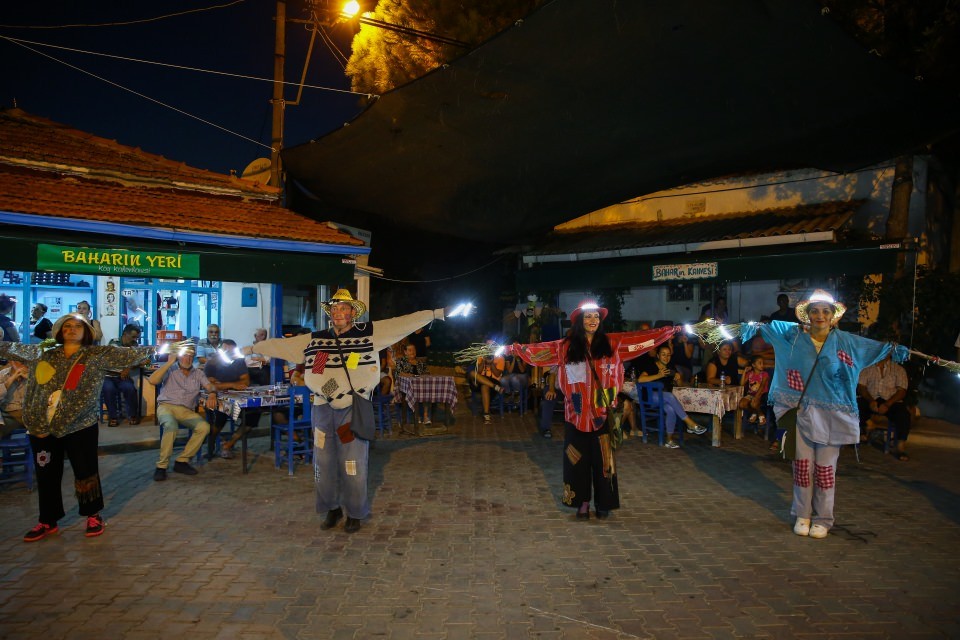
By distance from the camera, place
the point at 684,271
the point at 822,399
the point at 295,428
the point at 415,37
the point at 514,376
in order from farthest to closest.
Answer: the point at 415,37 → the point at 514,376 → the point at 684,271 → the point at 295,428 → the point at 822,399

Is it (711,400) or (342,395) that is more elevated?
(342,395)

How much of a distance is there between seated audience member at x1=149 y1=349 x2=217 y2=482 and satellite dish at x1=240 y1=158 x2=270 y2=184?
8147 millimetres

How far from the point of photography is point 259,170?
15.4 meters

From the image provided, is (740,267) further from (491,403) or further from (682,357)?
(491,403)

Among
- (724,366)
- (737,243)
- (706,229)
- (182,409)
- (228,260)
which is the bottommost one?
(182,409)

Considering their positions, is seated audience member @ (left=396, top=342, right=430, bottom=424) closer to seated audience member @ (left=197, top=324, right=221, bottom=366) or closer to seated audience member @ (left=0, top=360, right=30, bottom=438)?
seated audience member @ (left=197, top=324, right=221, bottom=366)

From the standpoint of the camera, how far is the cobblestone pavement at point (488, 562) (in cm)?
380

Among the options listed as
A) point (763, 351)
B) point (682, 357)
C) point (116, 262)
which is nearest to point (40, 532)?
point (116, 262)

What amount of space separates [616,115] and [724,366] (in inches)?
170

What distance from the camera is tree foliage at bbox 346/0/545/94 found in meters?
16.7

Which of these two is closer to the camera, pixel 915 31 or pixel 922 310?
pixel 922 310

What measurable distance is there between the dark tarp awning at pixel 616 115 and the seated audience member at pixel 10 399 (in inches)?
199

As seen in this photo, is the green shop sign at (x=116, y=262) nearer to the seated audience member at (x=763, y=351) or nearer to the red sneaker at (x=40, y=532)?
the red sneaker at (x=40, y=532)

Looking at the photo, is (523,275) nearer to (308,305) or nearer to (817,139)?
(308,305)
